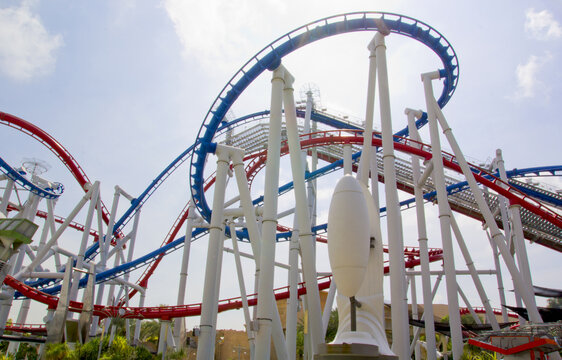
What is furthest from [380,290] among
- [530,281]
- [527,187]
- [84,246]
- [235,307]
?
[527,187]

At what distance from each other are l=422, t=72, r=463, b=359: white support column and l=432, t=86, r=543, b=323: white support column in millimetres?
463

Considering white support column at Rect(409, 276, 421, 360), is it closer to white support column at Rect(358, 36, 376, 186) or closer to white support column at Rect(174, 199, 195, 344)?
white support column at Rect(174, 199, 195, 344)

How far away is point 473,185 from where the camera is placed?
35.7 ft

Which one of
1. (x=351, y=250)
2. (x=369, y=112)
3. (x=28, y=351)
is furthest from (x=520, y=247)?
(x=28, y=351)

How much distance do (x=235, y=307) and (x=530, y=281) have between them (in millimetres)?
10080

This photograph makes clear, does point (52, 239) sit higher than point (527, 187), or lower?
lower

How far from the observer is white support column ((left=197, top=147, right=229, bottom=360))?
9594 millimetres

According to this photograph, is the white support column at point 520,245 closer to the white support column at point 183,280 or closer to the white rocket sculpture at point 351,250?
the white rocket sculpture at point 351,250

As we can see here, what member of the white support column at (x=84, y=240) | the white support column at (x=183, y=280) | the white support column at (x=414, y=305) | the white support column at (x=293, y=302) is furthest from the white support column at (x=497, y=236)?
the white support column at (x=84, y=240)

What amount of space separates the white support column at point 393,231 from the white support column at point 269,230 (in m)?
2.37

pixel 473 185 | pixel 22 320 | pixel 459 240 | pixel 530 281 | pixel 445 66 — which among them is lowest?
pixel 22 320

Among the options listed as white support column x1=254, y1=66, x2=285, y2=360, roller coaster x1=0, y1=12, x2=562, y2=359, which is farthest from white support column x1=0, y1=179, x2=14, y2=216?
white support column x1=254, y1=66, x2=285, y2=360

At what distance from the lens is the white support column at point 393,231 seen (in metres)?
7.81

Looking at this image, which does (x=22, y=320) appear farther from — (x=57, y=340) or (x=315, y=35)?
(x=315, y=35)
